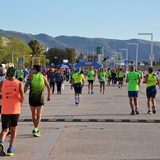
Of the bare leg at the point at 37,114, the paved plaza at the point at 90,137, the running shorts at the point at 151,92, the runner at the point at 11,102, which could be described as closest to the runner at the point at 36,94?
the bare leg at the point at 37,114

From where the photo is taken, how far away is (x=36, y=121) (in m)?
11.1

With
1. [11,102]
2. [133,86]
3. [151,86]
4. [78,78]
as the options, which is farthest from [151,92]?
[11,102]

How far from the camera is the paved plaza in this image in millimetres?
8688

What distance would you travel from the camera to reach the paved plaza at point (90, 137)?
8.69 meters

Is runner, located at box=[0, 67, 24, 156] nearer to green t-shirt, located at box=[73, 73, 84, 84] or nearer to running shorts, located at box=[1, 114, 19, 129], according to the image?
running shorts, located at box=[1, 114, 19, 129]

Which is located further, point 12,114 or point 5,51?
point 5,51

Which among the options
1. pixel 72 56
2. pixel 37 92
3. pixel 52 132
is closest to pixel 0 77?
pixel 37 92

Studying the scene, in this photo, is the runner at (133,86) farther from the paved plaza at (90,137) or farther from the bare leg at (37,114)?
the bare leg at (37,114)

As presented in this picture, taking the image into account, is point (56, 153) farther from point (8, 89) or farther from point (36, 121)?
point (36, 121)

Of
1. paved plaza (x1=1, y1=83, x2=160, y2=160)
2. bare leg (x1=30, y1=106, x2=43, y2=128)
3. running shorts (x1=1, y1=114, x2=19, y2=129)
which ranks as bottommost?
paved plaza (x1=1, y1=83, x2=160, y2=160)

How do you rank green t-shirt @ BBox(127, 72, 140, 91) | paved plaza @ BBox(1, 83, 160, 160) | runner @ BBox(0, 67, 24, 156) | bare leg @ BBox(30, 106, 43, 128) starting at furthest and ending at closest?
green t-shirt @ BBox(127, 72, 140, 91), bare leg @ BBox(30, 106, 43, 128), runner @ BBox(0, 67, 24, 156), paved plaza @ BBox(1, 83, 160, 160)

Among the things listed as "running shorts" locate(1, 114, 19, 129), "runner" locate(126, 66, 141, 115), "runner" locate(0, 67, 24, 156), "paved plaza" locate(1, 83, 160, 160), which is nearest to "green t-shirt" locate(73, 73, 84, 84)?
"runner" locate(126, 66, 141, 115)

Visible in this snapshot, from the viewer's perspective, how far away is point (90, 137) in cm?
1091

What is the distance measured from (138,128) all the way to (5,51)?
10084 cm
